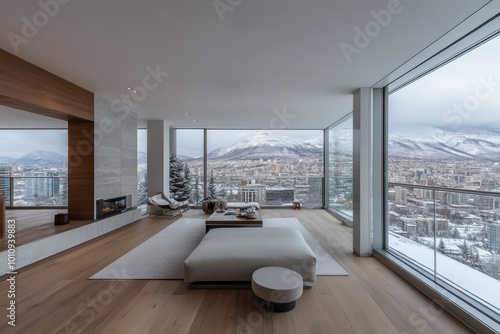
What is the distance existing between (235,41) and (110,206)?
162 inches

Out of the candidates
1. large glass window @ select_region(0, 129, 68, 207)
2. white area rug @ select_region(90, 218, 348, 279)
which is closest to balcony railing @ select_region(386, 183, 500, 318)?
white area rug @ select_region(90, 218, 348, 279)

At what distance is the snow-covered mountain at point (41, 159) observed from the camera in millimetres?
6578

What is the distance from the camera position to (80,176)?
4.14 meters

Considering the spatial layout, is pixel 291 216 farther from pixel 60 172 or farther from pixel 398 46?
pixel 60 172

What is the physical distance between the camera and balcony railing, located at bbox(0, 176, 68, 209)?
6.26 meters

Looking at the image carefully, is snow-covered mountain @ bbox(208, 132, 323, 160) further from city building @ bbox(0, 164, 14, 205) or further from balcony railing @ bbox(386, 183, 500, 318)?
city building @ bbox(0, 164, 14, 205)

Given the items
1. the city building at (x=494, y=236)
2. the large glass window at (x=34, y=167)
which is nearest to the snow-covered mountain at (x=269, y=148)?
the large glass window at (x=34, y=167)

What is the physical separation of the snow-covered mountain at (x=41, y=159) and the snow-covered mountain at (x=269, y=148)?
4.48 meters

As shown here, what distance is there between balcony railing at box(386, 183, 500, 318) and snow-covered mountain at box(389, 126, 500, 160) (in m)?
0.42

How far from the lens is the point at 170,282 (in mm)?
2514

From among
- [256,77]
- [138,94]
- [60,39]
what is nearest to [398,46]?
[256,77]

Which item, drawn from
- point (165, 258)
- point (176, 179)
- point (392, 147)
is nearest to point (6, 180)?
point (176, 179)

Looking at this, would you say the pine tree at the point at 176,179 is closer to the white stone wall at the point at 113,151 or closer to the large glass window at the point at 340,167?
the white stone wall at the point at 113,151

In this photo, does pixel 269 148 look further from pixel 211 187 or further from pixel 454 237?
pixel 454 237
